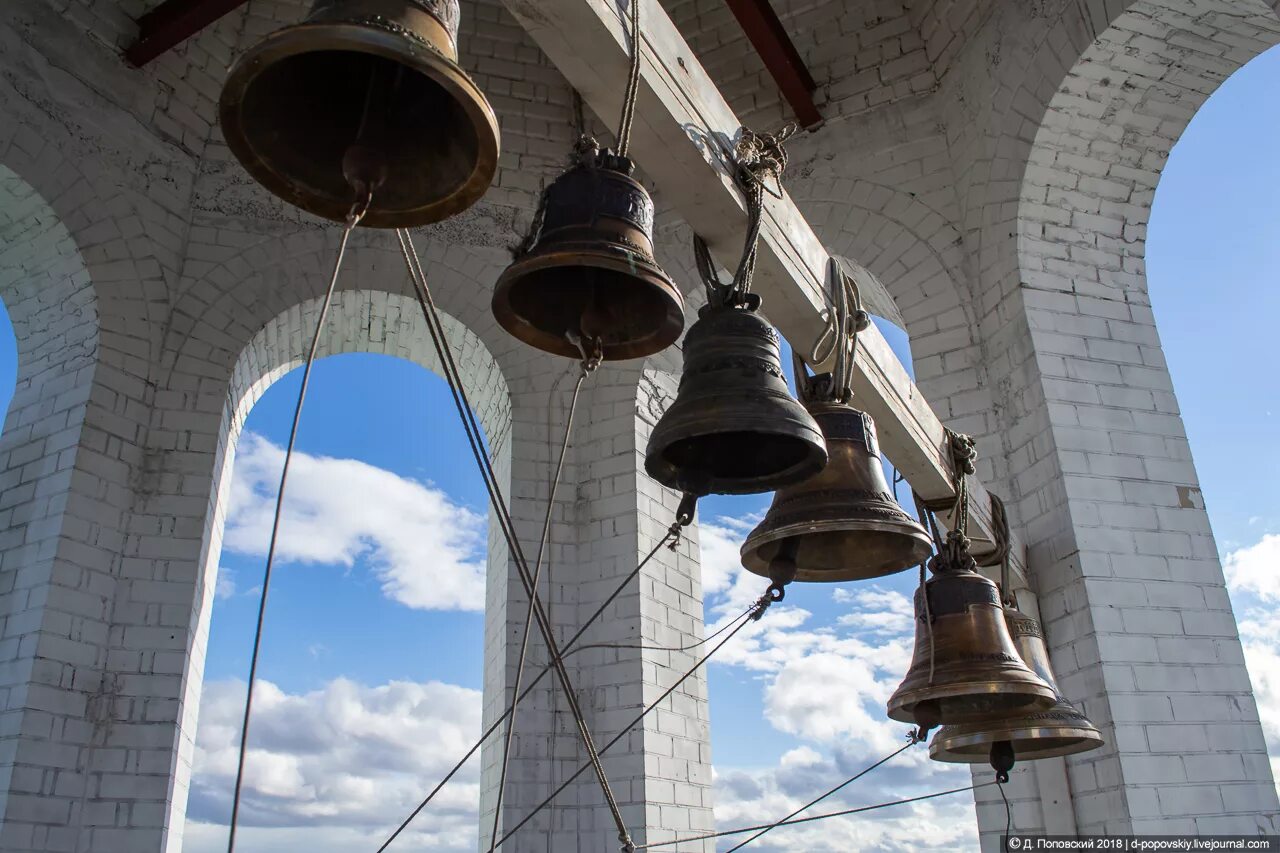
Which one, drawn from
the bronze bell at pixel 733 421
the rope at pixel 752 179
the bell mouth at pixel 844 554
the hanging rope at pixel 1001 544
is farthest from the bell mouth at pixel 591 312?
the hanging rope at pixel 1001 544

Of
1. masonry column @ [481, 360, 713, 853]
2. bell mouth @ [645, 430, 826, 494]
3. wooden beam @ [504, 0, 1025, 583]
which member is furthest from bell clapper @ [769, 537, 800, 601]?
masonry column @ [481, 360, 713, 853]

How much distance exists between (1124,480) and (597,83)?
3.73 m

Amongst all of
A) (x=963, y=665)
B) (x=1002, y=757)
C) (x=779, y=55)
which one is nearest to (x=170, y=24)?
(x=779, y=55)

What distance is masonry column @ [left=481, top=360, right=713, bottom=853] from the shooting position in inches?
214

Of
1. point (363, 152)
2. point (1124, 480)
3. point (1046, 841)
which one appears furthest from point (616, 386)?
point (363, 152)

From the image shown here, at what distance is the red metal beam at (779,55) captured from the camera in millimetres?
6340

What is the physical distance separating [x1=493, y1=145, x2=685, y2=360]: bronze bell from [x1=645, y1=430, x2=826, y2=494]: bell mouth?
28 centimetres

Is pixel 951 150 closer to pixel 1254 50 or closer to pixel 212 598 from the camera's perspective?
pixel 1254 50

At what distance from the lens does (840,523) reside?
8.90ft

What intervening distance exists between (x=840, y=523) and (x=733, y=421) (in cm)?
62

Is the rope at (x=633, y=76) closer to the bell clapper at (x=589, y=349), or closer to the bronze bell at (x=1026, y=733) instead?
the bell clapper at (x=589, y=349)

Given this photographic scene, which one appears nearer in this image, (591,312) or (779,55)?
(591,312)

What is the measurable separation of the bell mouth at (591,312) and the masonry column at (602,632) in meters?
3.33

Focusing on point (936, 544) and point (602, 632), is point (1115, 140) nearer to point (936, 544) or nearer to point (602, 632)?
point (936, 544)
